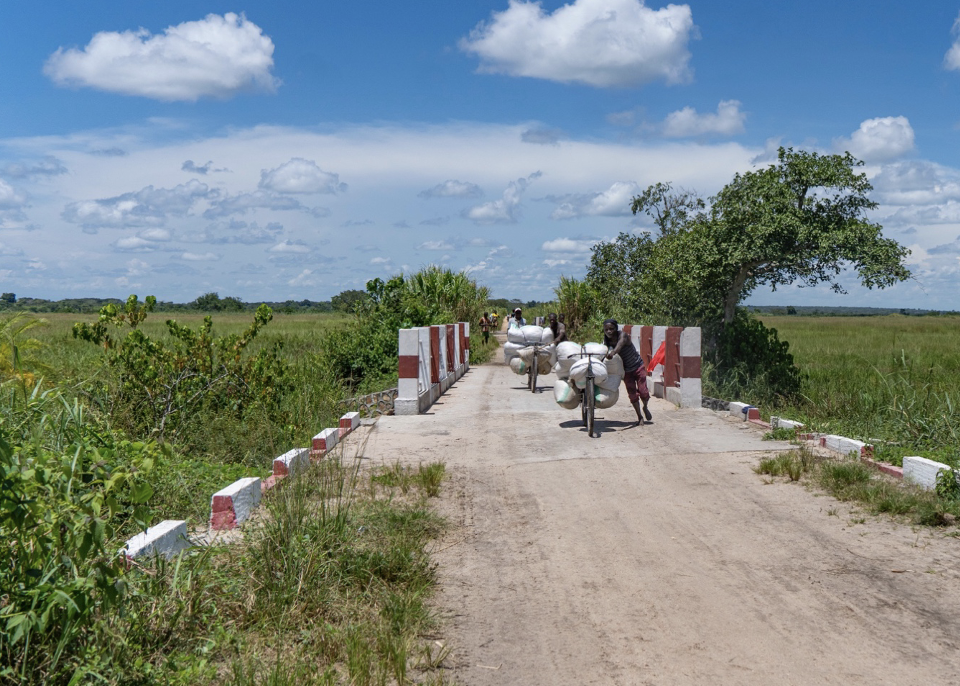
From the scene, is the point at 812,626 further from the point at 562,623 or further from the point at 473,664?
the point at 473,664

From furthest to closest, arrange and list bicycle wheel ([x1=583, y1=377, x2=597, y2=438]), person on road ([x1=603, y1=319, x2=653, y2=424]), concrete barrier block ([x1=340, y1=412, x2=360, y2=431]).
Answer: person on road ([x1=603, y1=319, x2=653, y2=424]) → concrete barrier block ([x1=340, y1=412, x2=360, y2=431]) → bicycle wheel ([x1=583, y1=377, x2=597, y2=438])

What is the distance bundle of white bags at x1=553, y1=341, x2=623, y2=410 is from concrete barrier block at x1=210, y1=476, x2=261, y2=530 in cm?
543

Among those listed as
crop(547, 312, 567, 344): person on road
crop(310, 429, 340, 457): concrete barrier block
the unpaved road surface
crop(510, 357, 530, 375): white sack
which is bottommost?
the unpaved road surface

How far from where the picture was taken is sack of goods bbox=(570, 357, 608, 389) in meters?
11.0

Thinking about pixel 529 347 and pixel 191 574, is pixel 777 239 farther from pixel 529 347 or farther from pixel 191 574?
pixel 191 574

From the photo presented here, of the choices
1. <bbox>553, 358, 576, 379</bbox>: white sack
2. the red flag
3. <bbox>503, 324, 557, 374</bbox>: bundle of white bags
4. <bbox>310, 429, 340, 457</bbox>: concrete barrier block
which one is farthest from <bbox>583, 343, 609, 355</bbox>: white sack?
<bbox>503, 324, 557, 374</bbox>: bundle of white bags

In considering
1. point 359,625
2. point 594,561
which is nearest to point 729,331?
point 594,561

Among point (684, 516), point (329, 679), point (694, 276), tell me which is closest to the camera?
point (329, 679)

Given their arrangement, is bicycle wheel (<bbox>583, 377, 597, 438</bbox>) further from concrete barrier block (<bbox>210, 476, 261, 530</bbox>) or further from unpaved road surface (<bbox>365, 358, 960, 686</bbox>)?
concrete barrier block (<bbox>210, 476, 261, 530</bbox>)

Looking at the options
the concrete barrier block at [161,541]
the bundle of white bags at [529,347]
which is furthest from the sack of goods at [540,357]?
the concrete barrier block at [161,541]

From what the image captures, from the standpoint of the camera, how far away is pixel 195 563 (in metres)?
4.73

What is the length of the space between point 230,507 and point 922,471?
5.91 metres

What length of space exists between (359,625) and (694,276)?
15.2m

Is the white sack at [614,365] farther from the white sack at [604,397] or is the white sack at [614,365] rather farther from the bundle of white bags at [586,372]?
the white sack at [604,397]
